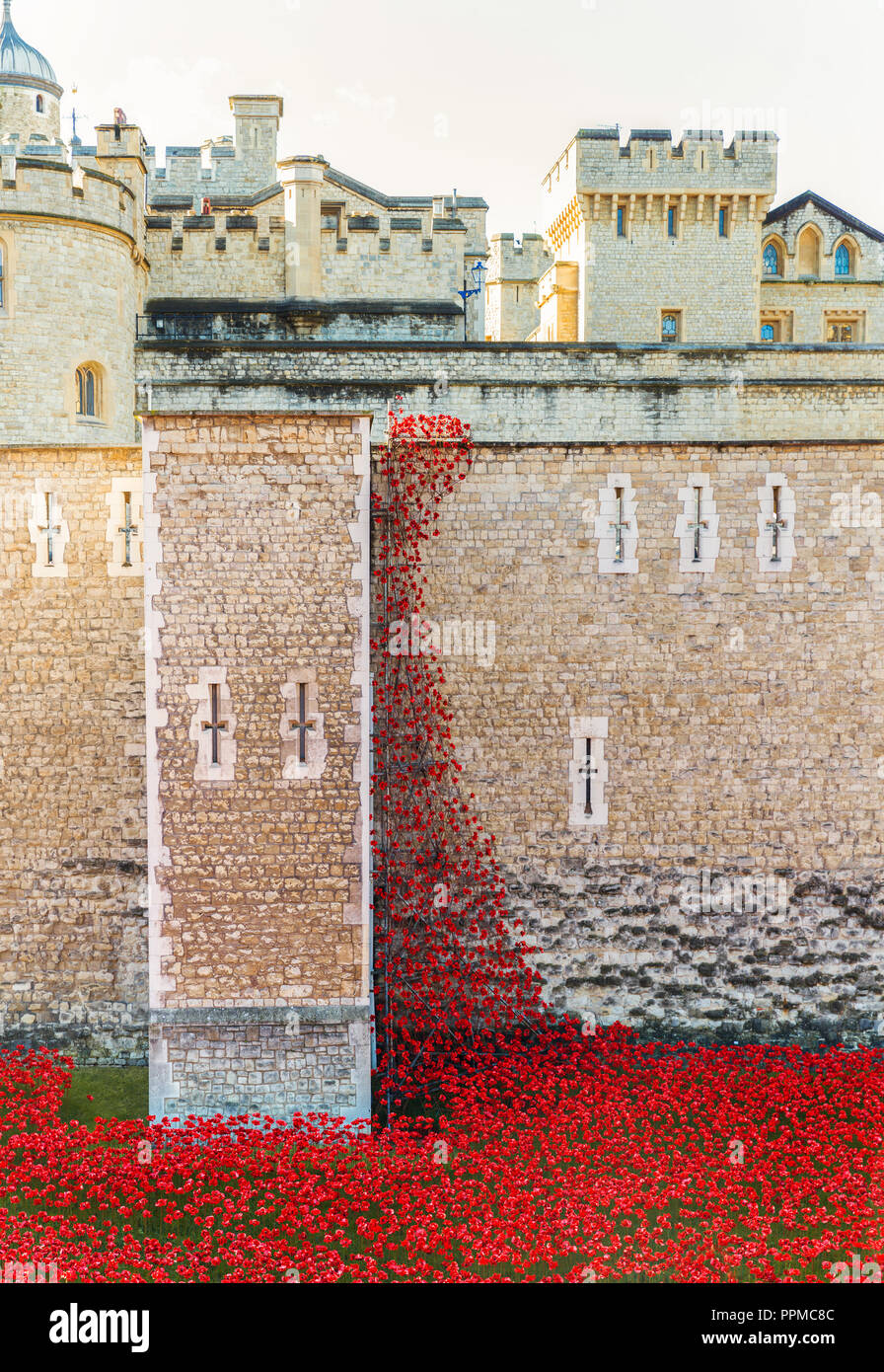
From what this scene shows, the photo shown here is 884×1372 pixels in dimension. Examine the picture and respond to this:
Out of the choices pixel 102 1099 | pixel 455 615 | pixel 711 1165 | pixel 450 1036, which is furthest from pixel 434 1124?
pixel 455 615

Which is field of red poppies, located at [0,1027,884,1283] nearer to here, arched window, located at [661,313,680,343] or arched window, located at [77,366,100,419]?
arched window, located at [77,366,100,419]

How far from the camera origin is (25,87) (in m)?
33.1

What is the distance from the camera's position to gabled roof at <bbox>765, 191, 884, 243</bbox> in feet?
86.9

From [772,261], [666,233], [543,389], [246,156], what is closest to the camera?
[543,389]

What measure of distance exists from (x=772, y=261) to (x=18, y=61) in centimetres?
2321

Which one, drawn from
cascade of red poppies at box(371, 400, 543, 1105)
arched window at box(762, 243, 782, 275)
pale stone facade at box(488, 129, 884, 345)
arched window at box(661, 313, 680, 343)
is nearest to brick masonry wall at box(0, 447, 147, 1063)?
cascade of red poppies at box(371, 400, 543, 1105)

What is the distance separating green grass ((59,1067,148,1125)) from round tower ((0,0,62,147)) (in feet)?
98.7

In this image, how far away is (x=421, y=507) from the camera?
32.6 feet

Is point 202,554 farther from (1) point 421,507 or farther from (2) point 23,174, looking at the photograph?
(2) point 23,174

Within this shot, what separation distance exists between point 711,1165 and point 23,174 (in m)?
15.2

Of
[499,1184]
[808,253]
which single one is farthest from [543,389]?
[808,253]

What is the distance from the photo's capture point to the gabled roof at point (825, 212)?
26484mm

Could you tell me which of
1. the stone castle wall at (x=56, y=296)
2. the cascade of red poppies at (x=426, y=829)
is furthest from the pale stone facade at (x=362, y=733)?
the stone castle wall at (x=56, y=296)
